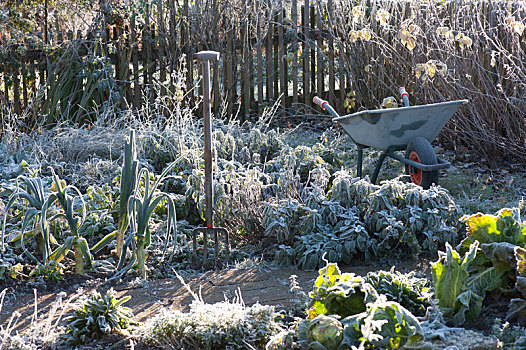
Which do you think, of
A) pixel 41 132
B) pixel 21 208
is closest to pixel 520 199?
pixel 21 208

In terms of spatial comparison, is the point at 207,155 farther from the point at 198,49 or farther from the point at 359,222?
the point at 198,49

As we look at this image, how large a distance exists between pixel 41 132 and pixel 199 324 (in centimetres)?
412

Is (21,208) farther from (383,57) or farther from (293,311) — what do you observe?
(383,57)

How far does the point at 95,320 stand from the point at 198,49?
5.36 metres

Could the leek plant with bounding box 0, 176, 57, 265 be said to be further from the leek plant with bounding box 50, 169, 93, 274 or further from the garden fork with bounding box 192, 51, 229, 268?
the garden fork with bounding box 192, 51, 229, 268

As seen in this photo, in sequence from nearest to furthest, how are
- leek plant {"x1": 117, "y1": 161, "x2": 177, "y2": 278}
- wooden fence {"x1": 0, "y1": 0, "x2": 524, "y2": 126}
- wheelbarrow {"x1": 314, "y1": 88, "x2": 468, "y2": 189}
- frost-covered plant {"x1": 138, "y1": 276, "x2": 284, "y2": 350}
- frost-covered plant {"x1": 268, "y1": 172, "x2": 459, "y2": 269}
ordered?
1. frost-covered plant {"x1": 138, "y1": 276, "x2": 284, "y2": 350}
2. leek plant {"x1": 117, "y1": 161, "x2": 177, "y2": 278}
3. frost-covered plant {"x1": 268, "y1": 172, "x2": 459, "y2": 269}
4. wheelbarrow {"x1": 314, "y1": 88, "x2": 468, "y2": 189}
5. wooden fence {"x1": 0, "y1": 0, "x2": 524, "y2": 126}

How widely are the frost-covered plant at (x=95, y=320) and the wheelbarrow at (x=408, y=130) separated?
2297mm

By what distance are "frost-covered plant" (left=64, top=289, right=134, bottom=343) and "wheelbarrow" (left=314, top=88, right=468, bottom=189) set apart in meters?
2.30

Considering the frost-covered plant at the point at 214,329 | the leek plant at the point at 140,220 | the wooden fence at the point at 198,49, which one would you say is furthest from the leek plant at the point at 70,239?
the wooden fence at the point at 198,49

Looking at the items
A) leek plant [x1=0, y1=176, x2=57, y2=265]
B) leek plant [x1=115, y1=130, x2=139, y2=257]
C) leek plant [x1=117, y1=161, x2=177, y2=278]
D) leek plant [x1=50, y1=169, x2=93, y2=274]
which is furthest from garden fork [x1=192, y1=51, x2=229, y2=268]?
leek plant [x1=0, y1=176, x2=57, y2=265]

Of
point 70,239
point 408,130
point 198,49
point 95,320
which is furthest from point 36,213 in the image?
point 198,49

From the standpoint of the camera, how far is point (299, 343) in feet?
7.88

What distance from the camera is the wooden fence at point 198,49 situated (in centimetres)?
707

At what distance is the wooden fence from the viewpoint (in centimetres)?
707
